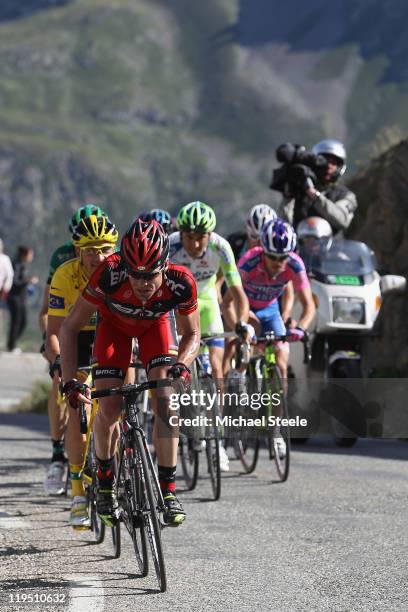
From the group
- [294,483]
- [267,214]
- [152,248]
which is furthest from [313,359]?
[152,248]

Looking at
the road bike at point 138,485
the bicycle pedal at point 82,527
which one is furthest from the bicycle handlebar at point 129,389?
the bicycle pedal at point 82,527

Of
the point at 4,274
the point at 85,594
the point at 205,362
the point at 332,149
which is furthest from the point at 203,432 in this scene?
the point at 4,274

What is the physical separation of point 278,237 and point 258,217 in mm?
1224

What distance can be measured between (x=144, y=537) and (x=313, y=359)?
7258 mm

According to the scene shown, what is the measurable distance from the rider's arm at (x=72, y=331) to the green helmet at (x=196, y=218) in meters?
3.29

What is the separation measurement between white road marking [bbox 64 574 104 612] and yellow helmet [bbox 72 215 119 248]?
8.24 ft

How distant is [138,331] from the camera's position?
775 cm

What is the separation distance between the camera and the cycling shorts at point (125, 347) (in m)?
7.67

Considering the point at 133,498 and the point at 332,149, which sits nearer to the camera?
the point at 133,498

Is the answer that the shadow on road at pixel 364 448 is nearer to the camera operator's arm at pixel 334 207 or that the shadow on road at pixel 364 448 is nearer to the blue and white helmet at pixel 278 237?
the camera operator's arm at pixel 334 207

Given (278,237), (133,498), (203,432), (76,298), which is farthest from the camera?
(278,237)

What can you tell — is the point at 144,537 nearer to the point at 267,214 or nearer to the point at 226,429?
the point at 226,429

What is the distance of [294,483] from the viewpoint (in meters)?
11.2

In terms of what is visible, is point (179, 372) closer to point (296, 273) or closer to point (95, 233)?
point (95, 233)
